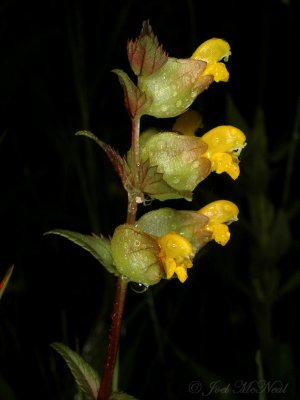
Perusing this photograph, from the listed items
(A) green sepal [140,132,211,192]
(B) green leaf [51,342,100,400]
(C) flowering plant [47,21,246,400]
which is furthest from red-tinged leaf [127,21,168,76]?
(B) green leaf [51,342,100,400]

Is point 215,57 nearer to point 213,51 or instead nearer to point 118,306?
point 213,51

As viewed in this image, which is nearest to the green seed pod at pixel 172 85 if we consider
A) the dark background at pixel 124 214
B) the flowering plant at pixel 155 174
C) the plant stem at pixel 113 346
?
the flowering plant at pixel 155 174

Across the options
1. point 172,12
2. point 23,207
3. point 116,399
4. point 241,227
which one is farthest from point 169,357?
point 172,12

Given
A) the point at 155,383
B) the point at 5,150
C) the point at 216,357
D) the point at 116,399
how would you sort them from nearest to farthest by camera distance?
the point at 116,399 < the point at 155,383 < the point at 216,357 < the point at 5,150

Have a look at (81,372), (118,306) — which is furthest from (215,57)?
(81,372)

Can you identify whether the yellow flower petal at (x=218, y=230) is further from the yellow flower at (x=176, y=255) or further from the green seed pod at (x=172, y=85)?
the green seed pod at (x=172, y=85)

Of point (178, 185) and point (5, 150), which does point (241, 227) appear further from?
point (5, 150)
